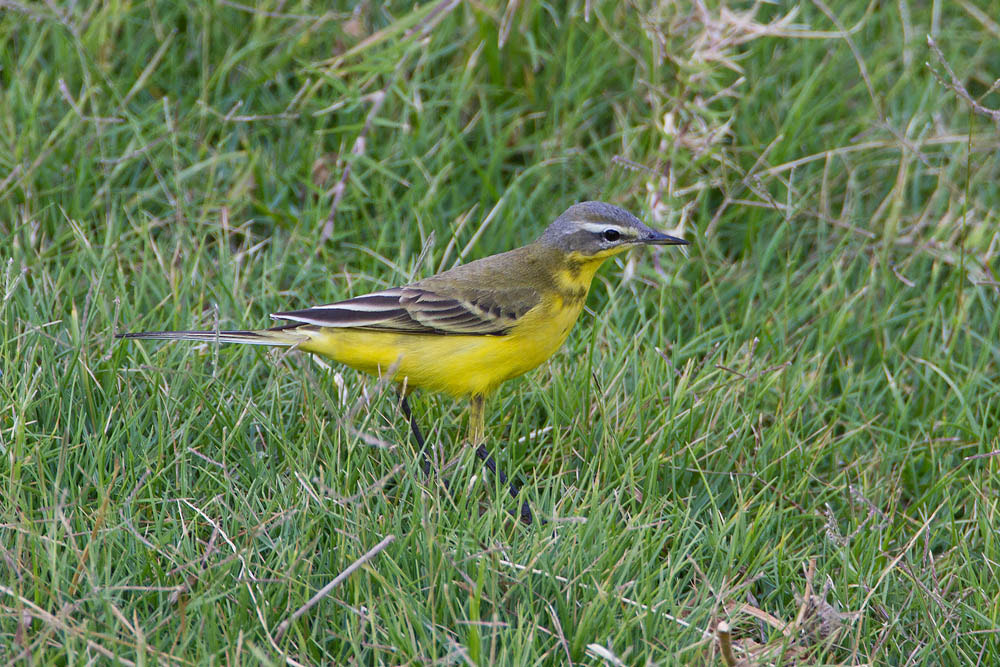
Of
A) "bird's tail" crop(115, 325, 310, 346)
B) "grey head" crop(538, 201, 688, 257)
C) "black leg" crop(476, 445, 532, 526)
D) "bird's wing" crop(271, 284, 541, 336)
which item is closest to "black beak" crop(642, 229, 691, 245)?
"grey head" crop(538, 201, 688, 257)

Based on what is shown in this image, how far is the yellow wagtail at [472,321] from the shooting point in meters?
5.00

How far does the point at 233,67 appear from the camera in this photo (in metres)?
7.00

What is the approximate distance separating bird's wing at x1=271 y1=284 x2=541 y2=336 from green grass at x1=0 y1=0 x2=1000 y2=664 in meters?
0.33

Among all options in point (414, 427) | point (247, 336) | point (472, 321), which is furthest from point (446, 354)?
point (247, 336)

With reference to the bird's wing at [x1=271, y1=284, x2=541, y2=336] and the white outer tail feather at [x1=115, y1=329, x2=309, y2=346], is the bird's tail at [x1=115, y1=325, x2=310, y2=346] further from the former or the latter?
the bird's wing at [x1=271, y1=284, x2=541, y2=336]

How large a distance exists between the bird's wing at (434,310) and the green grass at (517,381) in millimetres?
329

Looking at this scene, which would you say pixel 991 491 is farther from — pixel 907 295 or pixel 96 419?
pixel 96 419

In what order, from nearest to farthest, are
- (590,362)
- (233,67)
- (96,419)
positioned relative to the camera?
(96,419)
(590,362)
(233,67)

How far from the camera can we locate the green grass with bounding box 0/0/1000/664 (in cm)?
386

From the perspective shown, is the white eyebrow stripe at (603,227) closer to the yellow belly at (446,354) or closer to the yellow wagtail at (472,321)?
the yellow wagtail at (472,321)

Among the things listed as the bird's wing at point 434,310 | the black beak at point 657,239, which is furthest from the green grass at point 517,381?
the black beak at point 657,239

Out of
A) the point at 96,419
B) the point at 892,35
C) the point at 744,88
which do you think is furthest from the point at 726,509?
the point at 892,35

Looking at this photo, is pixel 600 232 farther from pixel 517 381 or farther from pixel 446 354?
pixel 446 354

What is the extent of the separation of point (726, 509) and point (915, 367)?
1.51 m
